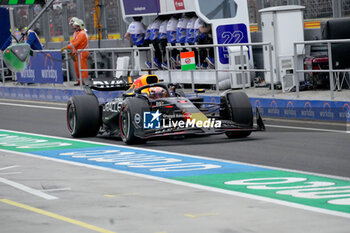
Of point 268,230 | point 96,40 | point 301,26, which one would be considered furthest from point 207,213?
point 96,40

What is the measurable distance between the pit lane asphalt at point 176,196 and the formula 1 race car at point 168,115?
27 cm

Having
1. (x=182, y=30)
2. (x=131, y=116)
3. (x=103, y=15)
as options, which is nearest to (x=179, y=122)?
(x=131, y=116)

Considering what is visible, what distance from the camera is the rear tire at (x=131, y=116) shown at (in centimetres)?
1355

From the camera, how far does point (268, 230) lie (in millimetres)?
7301

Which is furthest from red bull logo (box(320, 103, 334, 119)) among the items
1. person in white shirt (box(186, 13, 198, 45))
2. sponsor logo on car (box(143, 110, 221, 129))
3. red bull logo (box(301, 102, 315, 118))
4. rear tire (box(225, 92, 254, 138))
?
person in white shirt (box(186, 13, 198, 45))

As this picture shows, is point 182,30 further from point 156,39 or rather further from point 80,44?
point 80,44

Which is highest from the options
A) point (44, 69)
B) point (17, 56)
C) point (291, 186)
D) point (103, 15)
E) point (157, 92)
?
point (103, 15)

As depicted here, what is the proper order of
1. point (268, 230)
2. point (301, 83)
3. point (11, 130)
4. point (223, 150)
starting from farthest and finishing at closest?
point (301, 83)
point (11, 130)
point (223, 150)
point (268, 230)

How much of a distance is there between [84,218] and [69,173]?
3.39 metres

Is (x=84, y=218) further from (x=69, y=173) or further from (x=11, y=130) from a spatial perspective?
(x=11, y=130)

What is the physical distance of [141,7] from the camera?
2581 cm

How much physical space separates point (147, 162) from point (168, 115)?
1796 mm

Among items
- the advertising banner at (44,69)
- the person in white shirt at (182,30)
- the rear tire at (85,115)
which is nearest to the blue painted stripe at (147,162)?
the rear tire at (85,115)

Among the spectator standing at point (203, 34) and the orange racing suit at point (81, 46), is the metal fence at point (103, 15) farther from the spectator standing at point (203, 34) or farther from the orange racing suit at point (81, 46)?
the orange racing suit at point (81, 46)
